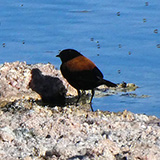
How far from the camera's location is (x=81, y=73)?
7.70 metres

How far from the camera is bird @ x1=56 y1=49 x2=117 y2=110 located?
761 cm

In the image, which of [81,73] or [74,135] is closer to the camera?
[74,135]

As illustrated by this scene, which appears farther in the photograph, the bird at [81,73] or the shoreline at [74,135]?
the bird at [81,73]

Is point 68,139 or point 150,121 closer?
point 68,139

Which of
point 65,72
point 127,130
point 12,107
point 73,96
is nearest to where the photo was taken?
point 127,130

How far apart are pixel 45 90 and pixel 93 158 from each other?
3.41 meters

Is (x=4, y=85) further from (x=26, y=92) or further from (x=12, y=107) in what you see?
(x=12, y=107)

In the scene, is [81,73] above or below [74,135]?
above

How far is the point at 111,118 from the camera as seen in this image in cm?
643

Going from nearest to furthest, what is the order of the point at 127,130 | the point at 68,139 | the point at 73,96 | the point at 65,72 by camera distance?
the point at 68,139
the point at 127,130
the point at 65,72
the point at 73,96

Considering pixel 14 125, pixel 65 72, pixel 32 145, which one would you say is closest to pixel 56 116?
pixel 14 125

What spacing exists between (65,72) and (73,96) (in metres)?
0.69

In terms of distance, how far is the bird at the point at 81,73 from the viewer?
7605 mm

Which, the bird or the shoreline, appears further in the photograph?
the bird
